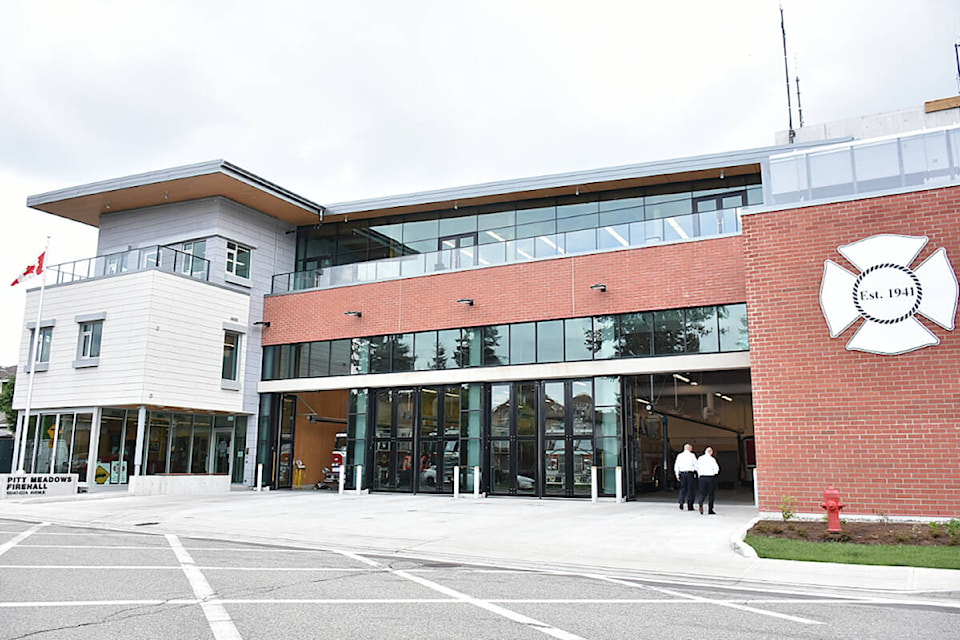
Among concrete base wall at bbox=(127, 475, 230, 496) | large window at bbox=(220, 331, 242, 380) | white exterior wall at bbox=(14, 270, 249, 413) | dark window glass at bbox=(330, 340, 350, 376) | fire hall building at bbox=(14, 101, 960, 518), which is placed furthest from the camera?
large window at bbox=(220, 331, 242, 380)

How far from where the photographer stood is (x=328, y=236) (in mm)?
29125

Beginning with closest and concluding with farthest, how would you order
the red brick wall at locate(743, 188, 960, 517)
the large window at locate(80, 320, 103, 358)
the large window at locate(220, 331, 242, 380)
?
the red brick wall at locate(743, 188, 960, 517) < the large window at locate(80, 320, 103, 358) < the large window at locate(220, 331, 242, 380)

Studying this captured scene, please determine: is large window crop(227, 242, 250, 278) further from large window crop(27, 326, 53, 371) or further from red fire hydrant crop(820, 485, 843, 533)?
red fire hydrant crop(820, 485, 843, 533)

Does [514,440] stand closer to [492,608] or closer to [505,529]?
[505,529]

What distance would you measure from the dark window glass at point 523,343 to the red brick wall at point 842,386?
809 cm

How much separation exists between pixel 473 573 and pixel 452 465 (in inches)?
550

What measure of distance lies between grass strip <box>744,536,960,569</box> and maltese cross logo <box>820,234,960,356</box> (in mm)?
4675

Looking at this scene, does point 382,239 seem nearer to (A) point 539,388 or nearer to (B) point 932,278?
(A) point 539,388

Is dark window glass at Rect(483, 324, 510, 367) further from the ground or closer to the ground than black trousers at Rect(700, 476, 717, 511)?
further from the ground

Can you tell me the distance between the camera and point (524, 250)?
2347cm

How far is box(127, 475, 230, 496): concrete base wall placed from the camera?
78.1 feet

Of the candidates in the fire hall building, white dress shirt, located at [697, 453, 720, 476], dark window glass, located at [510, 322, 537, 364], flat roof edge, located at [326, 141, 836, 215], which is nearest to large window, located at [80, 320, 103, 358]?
the fire hall building

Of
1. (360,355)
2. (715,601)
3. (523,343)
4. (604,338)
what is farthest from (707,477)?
(360,355)

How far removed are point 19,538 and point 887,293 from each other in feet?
51.2
